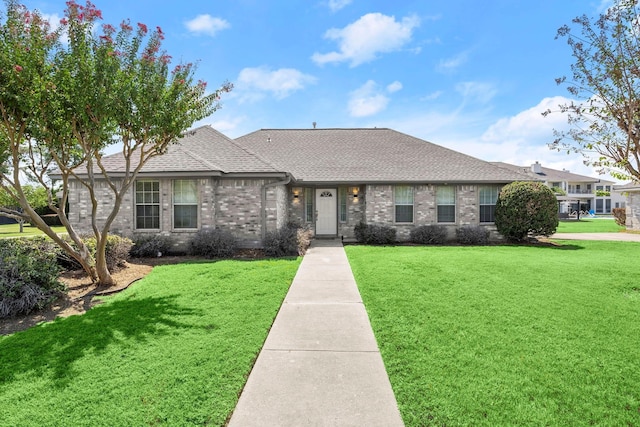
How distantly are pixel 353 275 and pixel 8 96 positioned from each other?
760 cm

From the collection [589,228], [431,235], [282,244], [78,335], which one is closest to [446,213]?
[431,235]

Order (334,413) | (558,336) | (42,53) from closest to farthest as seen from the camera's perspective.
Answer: (334,413) < (558,336) < (42,53)

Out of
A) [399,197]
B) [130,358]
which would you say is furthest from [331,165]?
[130,358]

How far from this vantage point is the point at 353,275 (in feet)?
26.2

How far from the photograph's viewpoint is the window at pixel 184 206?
11359 millimetres

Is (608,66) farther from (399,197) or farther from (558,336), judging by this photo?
(399,197)

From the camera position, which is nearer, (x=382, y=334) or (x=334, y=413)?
(x=334, y=413)

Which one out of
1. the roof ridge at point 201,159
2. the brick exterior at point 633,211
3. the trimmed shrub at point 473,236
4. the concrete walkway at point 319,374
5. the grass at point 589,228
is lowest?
the concrete walkway at point 319,374

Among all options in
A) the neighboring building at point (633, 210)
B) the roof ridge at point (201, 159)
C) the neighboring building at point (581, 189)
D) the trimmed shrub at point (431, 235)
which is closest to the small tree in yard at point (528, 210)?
the trimmed shrub at point (431, 235)

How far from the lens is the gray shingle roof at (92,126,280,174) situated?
440 inches

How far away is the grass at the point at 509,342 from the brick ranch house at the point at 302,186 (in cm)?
569

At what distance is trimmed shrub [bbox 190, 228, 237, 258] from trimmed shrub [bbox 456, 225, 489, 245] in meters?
9.62

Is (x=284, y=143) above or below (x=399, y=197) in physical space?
above

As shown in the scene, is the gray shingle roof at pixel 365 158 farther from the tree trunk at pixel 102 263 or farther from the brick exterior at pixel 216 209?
the tree trunk at pixel 102 263
